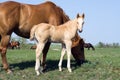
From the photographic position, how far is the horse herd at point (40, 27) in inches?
422

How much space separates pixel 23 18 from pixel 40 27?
4.48ft

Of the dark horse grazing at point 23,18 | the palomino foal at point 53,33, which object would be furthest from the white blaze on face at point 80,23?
the dark horse grazing at point 23,18

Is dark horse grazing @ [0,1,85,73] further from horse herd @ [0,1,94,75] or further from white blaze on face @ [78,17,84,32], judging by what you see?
white blaze on face @ [78,17,84,32]

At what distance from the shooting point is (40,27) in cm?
1066

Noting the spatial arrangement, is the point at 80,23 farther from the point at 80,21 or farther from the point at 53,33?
the point at 53,33

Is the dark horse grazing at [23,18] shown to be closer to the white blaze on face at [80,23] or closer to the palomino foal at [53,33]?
the palomino foal at [53,33]

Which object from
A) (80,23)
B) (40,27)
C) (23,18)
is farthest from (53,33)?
(23,18)

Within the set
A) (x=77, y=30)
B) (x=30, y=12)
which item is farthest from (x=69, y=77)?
(x=30, y=12)

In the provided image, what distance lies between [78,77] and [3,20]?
3.41 m

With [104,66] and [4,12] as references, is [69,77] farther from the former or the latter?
[4,12]

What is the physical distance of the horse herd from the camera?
422 inches

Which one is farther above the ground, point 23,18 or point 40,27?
point 23,18

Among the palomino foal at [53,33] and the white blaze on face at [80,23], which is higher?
the white blaze on face at [80,23]

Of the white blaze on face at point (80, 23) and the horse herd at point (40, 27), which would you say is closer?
the white blaze on face at point (80, 23)
